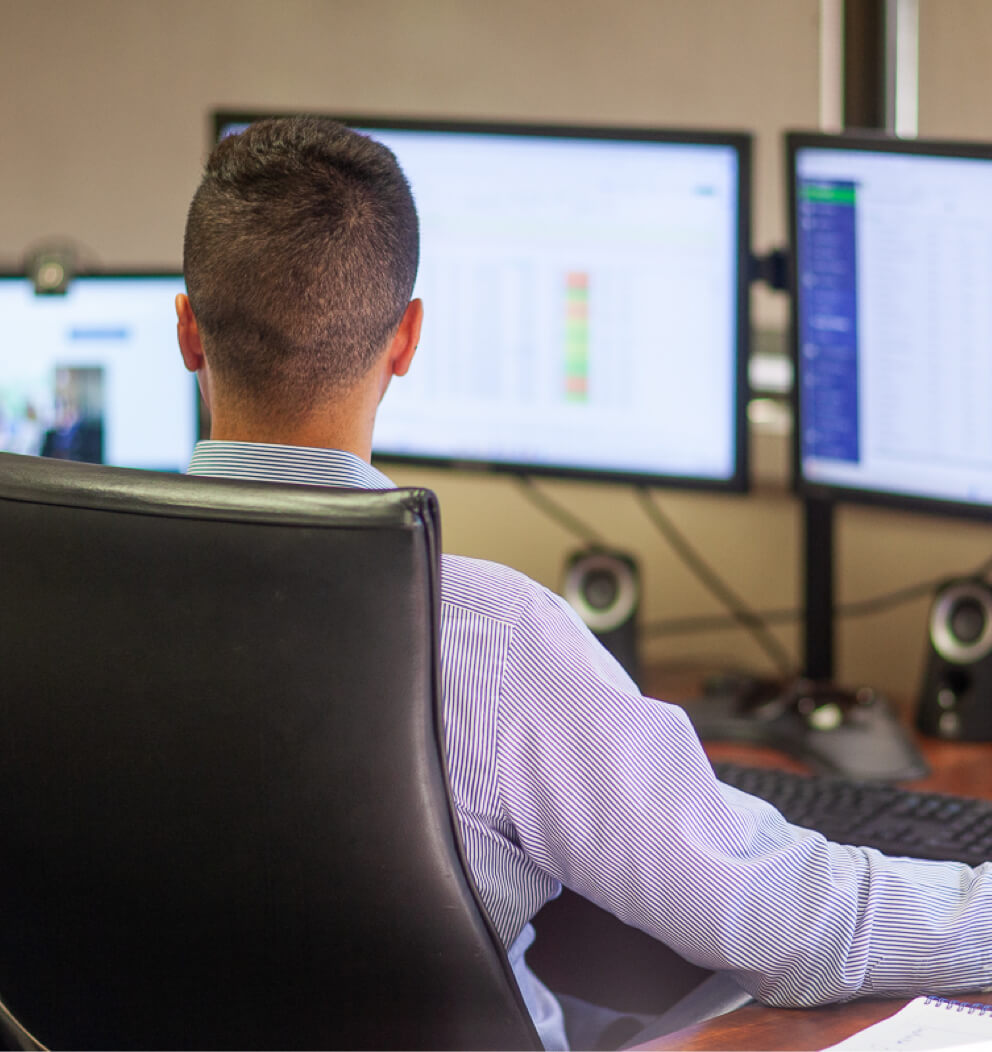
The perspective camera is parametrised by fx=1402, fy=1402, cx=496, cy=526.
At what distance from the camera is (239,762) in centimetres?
70

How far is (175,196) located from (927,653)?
4.44 feet

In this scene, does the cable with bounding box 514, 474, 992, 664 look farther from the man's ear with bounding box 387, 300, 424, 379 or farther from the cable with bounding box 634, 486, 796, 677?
the man's ear with bounding box 387, 300, 424, 379

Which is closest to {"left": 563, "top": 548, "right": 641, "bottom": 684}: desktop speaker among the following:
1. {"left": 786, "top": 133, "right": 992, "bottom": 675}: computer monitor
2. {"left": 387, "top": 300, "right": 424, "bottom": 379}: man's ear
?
{"left": 786, "top": 133, "right": 992, "bottom": 675}: computer monitor

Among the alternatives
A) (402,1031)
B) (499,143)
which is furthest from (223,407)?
(499,143)

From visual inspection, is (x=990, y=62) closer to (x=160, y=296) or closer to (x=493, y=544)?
(x=493, y=544)

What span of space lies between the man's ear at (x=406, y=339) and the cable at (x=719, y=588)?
0.85 m

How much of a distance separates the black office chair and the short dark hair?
7.1 inches

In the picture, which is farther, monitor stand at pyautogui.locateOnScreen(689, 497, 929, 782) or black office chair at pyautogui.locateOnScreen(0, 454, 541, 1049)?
monitor stand at pyautogui.locateOnScreen(689, 497, 929, 782)

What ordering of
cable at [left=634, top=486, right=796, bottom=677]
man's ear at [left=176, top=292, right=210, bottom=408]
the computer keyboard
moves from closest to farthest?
1. man's ear at [left=176, top=292, right=210, bottom=408]
2. the computer keyboard
3. cable at [left=634, top=486, right=796, bottom=677]

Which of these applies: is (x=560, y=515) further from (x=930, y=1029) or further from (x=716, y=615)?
(x=930, y=1029)

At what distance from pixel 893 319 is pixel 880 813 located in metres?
0.53

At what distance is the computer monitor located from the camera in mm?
1357

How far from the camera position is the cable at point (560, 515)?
189 centimetres

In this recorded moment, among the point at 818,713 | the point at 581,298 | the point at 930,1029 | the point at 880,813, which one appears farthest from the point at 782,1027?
the point at 581,298
